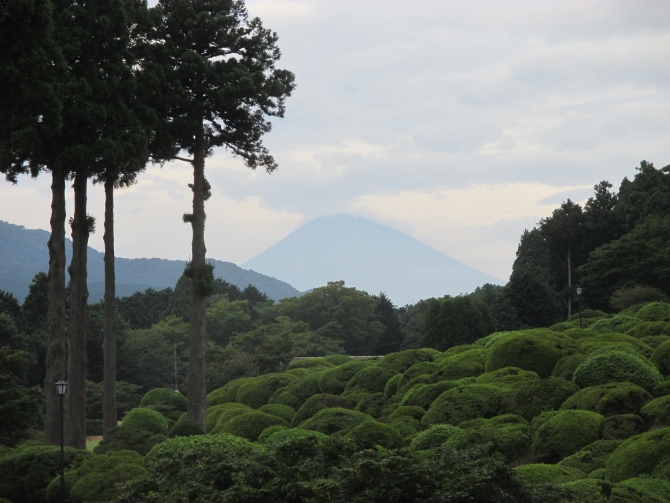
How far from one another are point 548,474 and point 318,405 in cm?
998

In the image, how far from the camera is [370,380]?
72.8 feet

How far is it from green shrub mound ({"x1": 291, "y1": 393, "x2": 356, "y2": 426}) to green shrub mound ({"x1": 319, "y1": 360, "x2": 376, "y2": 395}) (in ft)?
6.50

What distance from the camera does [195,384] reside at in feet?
67.9

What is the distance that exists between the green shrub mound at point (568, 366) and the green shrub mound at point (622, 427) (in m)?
3.42

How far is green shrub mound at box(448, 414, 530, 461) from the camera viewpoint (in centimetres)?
1315

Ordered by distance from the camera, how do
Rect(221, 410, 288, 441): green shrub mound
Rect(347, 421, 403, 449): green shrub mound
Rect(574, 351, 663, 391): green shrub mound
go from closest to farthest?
Rect(347, 421, 403, 449): green shrub mound < Rect(574, 351, 663, 391): green shrub mound < Rect(221, 410, 288, 441): green shrub mound

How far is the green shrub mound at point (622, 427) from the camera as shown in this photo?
44.2 ft

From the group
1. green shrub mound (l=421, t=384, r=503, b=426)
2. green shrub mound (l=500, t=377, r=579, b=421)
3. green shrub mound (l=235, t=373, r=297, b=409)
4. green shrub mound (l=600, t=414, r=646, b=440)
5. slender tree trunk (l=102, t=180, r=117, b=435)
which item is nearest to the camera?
green shrub mound (l=600, t=414, r=646, b=440)

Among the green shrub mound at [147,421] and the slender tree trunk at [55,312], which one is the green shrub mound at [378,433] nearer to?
the slender tree trunk at [55,312]

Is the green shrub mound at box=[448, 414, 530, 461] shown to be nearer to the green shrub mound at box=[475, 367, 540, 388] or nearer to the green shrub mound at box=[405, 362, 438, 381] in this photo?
the green shrub mound at box=[475, 367, 540, 388]

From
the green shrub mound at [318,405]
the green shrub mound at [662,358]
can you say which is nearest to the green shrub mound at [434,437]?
the green shrub mound at [662,358]

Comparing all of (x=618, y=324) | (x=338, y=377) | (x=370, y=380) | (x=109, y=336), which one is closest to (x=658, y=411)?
(x=370, y=380)

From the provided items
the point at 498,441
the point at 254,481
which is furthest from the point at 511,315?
the point at 254,481

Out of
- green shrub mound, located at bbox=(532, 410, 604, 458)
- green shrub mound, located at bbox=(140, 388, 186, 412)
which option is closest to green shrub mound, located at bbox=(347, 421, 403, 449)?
green shrub mound, located at bbox=(532, 410, 604, 458)
